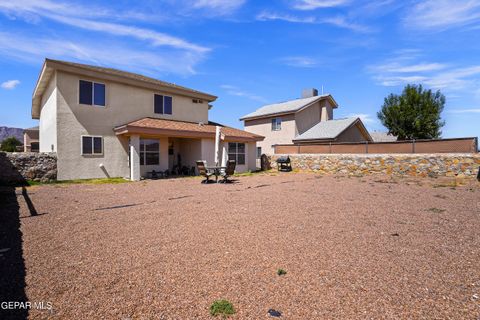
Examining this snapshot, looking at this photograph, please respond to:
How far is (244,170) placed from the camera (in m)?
21.2

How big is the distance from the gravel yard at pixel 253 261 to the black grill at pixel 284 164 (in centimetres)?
1389

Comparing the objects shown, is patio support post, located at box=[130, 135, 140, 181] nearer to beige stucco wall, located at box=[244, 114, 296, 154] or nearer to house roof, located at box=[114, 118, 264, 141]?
house roof, located at box=[114, 118, 264, 141]

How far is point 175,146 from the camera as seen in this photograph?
20.0 metres

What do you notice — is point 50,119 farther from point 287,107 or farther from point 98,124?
point 287,107

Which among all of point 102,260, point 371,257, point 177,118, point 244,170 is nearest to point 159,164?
point 177,118

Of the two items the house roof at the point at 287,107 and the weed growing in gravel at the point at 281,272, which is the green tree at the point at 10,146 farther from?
the weed growing in gravel at the point at 281,272

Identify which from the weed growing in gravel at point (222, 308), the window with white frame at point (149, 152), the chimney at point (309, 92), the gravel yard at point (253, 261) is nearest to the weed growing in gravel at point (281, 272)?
the gravel yard at point (253, 261)

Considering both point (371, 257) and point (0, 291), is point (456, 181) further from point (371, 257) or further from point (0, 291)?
point (0, 291)

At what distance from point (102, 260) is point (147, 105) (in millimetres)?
15415

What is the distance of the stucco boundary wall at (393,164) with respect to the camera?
1417 centimetres

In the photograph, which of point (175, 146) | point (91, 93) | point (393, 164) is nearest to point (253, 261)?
point (91, 93)

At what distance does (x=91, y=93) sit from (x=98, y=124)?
180 cm

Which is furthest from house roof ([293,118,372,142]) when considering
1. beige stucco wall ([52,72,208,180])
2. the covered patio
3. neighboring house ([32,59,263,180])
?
beige stucco wall ([52,72,208,180])

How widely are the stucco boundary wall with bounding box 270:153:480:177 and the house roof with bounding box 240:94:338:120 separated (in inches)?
305
